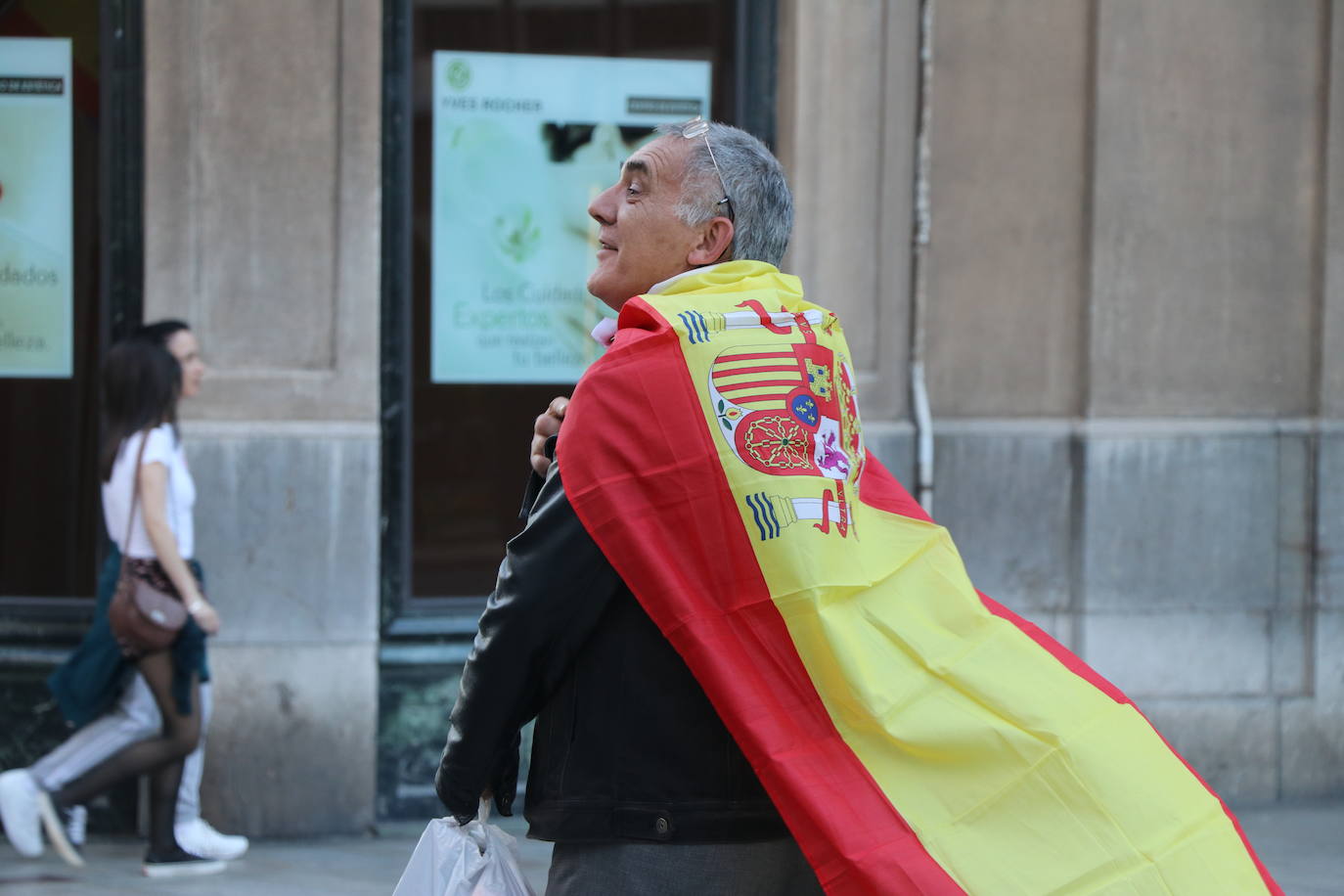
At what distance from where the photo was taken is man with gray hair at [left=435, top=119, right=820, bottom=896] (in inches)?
81.3

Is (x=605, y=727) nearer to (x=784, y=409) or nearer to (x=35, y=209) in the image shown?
(x=784, y=409)

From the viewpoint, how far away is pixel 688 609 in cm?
205

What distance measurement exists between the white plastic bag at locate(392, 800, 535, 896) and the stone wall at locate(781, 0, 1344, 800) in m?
4.66

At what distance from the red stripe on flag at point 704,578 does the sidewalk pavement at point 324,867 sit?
336 cm

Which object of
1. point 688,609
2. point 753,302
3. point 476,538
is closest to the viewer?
point 688,609

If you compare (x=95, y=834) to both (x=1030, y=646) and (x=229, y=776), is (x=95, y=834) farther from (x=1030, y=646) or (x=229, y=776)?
(x=1030, y=646)

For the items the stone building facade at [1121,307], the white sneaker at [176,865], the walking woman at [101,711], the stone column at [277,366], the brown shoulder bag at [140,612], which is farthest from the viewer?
the stone building facade at [1121,307]

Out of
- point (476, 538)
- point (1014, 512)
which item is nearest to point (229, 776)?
A: point (476, 538)

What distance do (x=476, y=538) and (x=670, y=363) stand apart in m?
→ 4.59

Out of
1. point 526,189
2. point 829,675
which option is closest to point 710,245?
point 829,675

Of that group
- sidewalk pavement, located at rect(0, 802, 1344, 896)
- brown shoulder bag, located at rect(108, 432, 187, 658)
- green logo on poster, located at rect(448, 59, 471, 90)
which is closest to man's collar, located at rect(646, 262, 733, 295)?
sidewalk pavement, located at rect(0, 802, 1344, 896)

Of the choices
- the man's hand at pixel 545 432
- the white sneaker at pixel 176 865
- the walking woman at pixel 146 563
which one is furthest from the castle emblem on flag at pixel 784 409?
the white sneaker at pixel 176 865

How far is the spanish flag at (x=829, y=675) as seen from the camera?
2.02 m

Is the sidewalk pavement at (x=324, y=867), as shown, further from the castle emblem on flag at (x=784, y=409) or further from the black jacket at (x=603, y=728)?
the castle emblem on flag at (x=784, y=409)
